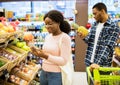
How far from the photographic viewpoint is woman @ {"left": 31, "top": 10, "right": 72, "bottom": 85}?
256 cm

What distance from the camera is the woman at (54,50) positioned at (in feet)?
8.39

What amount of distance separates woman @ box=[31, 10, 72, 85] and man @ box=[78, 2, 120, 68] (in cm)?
40

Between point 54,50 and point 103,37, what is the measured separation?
68cm

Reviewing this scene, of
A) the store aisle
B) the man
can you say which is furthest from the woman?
the store aisle

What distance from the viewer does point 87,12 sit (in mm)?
6527

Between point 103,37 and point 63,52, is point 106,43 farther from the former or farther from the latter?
point 63,52

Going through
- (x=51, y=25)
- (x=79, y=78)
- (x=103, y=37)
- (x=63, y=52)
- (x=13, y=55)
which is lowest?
(x=79, y=78)

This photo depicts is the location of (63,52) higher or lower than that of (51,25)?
lower

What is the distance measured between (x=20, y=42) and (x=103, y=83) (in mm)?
2121

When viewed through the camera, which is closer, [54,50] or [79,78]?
[54,50]

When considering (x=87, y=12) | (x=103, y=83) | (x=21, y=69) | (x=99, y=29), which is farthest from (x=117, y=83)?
(x=87, y=12)

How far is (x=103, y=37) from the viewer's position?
2.85m

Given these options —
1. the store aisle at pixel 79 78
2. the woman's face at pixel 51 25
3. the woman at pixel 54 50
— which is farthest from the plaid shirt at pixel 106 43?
the store aisle at pixel 79 78

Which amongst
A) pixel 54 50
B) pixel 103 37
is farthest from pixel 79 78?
pixel 54 50
